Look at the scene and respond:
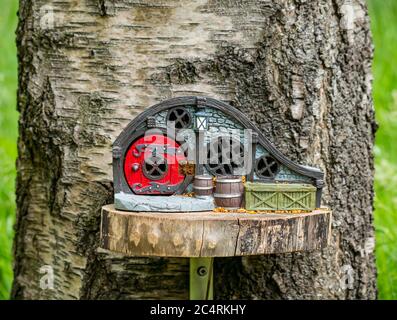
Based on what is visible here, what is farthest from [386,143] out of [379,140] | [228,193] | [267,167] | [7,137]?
[228,193]

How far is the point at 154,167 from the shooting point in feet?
7.57

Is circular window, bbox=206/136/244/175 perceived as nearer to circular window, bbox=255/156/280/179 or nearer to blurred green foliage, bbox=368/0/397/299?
circular window, bbox=255/156/280/179

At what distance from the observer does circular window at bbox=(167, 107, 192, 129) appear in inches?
91.4

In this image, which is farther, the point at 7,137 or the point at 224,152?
the point at 7,137

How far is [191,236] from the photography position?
2.13 metres

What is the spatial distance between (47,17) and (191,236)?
Result: 1.04 meters

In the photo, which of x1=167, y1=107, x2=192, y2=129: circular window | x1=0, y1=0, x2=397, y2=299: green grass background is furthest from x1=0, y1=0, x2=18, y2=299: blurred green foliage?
x1=167, y1=107, x2=192, y2=129: circular window

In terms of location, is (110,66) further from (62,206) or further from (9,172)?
(9,172)

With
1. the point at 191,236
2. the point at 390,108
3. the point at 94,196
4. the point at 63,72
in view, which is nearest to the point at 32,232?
the point at 94,196

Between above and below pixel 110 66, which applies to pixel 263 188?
below

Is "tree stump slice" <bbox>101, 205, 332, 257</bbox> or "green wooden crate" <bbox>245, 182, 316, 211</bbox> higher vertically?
"green wooden crate" <bbox>245, 182, 316, 211</bbox>

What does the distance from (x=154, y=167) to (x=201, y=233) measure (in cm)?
29

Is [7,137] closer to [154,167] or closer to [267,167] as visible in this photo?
[154,167]

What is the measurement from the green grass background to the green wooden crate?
1131 mm
